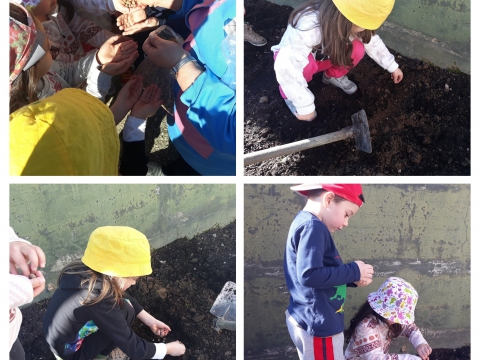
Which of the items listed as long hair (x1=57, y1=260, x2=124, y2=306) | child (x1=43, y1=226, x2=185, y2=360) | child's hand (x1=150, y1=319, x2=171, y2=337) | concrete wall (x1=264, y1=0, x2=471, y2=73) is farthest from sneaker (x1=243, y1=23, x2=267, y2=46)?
child's hand (x1=150, y1=319, x2=171, y2=337)

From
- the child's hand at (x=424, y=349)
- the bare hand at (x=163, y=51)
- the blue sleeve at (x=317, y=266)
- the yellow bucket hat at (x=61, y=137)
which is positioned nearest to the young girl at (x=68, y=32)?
the bare hand at (x=163, y=51)

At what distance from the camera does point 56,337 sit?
4.78 feet

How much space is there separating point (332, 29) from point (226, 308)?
92 cm

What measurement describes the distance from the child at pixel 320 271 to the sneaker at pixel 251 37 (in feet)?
1.63

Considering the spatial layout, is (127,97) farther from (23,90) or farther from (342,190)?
(342,190)

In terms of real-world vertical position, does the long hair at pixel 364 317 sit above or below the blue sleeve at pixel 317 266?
below

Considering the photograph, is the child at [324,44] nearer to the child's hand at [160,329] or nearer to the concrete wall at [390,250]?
the concrete wall at [390,250]

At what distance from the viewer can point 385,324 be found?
1.58 metres

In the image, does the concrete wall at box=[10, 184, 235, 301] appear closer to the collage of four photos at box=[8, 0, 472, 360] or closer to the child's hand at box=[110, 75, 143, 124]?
the collage of four photos at box=[8, 0, 472, 360]

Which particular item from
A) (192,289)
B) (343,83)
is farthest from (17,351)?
(343,83)

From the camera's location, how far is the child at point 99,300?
1.41 m

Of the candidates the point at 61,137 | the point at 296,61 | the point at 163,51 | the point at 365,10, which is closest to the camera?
the point at 61,137
